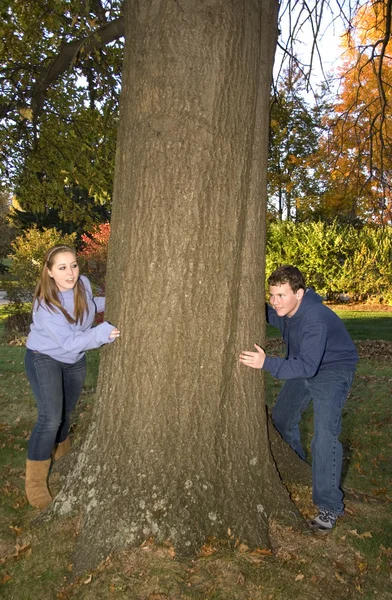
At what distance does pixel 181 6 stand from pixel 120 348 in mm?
2068

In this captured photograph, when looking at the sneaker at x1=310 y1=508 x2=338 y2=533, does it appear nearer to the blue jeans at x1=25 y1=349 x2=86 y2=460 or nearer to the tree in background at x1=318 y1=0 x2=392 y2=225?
the blue jeans at x1=25 y1=349 x2=86 y2=460

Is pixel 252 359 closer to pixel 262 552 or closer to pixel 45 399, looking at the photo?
pixel 262 552

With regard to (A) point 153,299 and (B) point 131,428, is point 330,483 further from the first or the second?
(A) point 153,299

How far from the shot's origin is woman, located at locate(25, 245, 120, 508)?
12.7 feet

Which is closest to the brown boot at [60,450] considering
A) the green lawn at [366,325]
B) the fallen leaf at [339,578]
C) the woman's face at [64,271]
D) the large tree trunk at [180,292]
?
the large tree trunk at [180,292]

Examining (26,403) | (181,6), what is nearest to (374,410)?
(26,403)

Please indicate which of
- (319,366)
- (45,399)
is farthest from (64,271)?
(319,366)

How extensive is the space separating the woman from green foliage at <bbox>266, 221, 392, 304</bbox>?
16.1m

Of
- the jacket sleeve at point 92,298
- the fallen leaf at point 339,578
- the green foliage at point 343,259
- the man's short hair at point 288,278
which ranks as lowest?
the fallen leaf at point 339,578

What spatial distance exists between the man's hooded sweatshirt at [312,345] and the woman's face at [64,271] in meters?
1.53

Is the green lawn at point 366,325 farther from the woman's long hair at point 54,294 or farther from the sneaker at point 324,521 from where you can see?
the woman's long hair at point 54,294

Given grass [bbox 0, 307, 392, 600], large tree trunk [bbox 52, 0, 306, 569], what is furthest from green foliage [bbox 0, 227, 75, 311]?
large tree trunk [bbox 52, 0, 306, 569]

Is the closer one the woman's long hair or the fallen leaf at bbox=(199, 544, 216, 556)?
the fallen leaf at bbox=(199, 544, 216, 556)

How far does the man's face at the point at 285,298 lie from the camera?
153 inches
